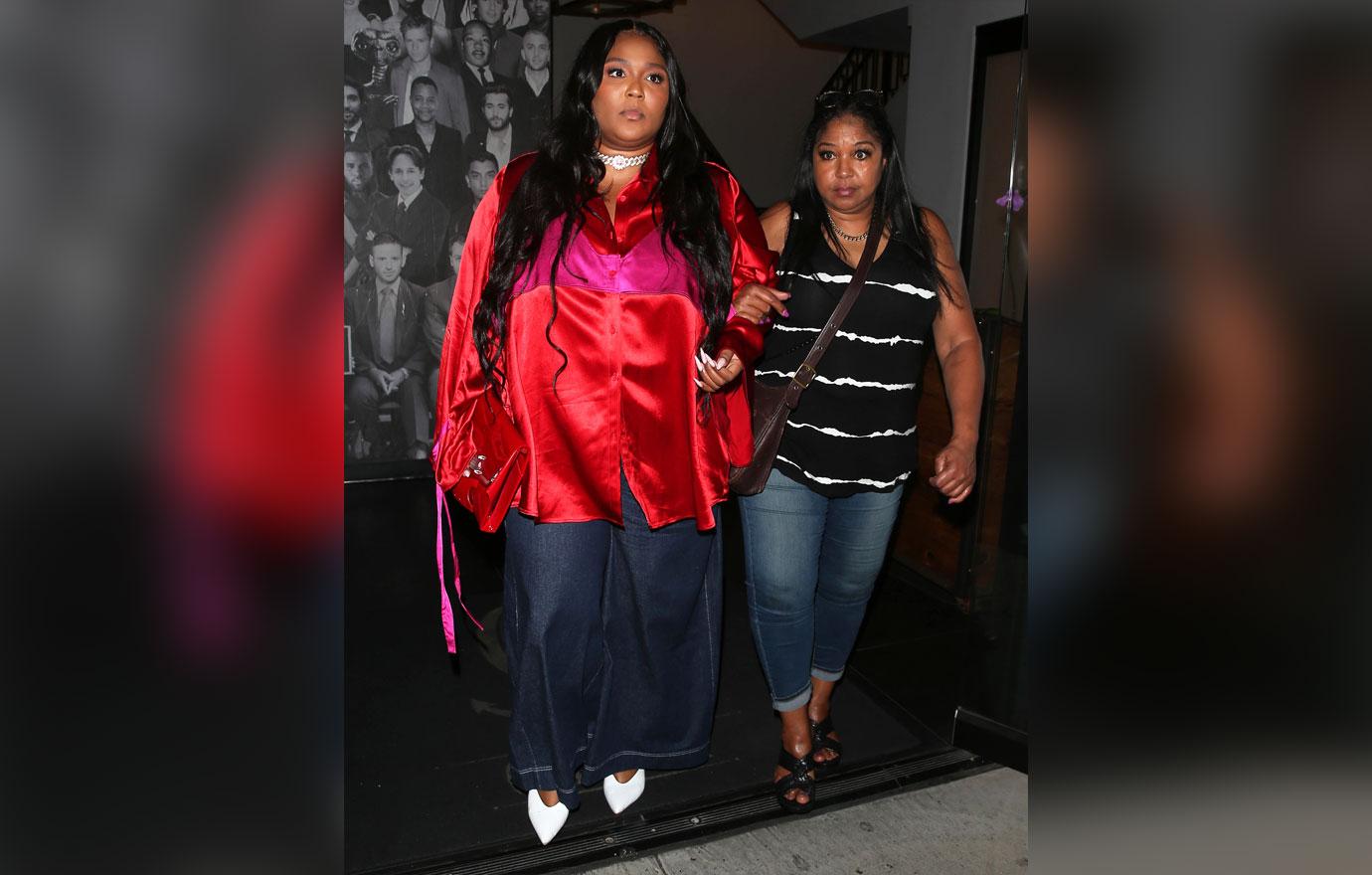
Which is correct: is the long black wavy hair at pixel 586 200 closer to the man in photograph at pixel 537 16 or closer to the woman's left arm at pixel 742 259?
the woman's left arm at pixel 742 259

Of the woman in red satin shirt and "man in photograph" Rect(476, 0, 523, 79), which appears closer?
the woman in red satin shirt

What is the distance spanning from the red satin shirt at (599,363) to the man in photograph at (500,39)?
3832mm

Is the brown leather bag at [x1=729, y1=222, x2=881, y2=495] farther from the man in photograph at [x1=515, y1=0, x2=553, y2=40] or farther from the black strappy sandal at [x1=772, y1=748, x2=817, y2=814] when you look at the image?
the man in photograph at [x1=515, y1=0, x2=553, y2=40]

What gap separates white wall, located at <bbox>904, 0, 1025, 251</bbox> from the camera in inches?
232

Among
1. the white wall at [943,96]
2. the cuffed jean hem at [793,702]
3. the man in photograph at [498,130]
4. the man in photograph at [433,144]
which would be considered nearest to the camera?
the cuffed jean hem at [793,702]

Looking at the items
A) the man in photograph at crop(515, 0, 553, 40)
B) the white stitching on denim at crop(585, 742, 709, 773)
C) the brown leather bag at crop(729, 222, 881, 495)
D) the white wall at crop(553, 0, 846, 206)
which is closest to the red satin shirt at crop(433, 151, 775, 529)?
the brown leather bag at crop(729, 222, 881, 495)

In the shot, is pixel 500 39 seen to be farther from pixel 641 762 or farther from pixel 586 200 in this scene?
pixel 641 762

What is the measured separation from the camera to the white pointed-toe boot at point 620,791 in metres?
2.59

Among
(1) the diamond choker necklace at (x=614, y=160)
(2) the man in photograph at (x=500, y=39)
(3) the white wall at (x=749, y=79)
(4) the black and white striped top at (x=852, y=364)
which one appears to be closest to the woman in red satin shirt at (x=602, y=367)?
(1) the diamond choker necklace at (x=614, y=160)

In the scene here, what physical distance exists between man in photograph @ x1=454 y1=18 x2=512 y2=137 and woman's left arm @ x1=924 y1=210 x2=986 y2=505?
3900 mm

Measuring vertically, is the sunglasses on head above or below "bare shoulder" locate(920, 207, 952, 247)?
above
